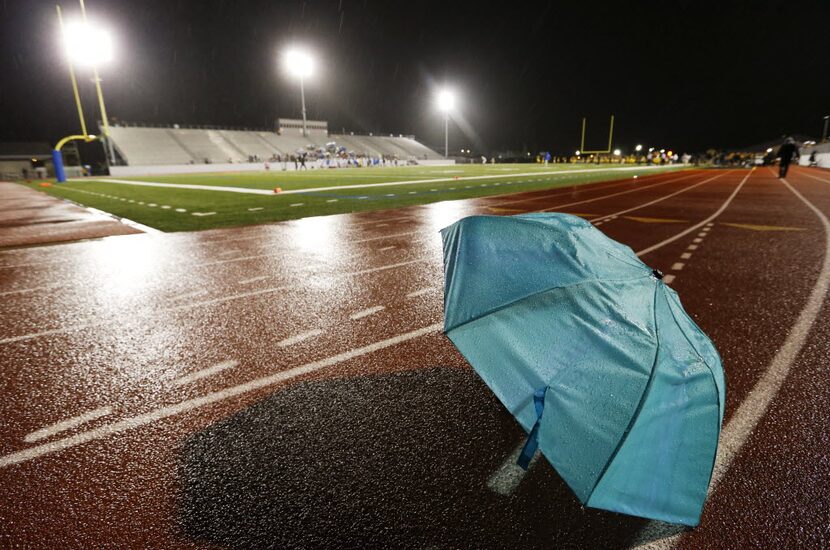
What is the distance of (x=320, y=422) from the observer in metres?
2.69

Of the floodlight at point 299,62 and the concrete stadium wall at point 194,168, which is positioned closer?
the concrete stadium wall at point 194,168

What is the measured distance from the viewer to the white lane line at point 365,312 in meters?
4.47

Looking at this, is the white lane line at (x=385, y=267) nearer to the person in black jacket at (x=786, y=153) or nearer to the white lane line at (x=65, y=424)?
the white lane line at (x=65, y=424)

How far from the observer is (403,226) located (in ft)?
32.8

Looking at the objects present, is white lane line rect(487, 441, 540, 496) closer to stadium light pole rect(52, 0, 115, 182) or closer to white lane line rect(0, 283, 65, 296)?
white lane line rect(0, 283, 65, 296)

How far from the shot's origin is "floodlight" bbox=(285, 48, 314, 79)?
5888 cm

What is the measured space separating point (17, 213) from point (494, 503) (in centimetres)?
1877

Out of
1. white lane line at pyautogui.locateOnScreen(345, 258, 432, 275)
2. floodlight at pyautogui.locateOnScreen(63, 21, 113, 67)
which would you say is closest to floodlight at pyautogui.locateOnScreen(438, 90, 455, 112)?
floodlight at pyautogui.locateOnScreen(63, 21, 113, 67)

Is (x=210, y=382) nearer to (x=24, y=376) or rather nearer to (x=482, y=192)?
(x=24, y=376)

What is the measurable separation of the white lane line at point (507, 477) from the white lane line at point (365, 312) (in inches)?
96.6

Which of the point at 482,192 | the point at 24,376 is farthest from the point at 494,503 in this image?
the point at 482,192

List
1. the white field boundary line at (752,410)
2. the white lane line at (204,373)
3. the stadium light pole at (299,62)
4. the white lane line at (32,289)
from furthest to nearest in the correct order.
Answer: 1. the stadium light pole at (299,62)
2. the white lane line at (32,289)
3. the white lane line at (204,373)
4. the white field boundary line at (752,410)

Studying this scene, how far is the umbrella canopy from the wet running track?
57 centimetres

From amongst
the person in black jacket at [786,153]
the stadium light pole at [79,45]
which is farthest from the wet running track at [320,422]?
the stadium light pole at [79,45]
